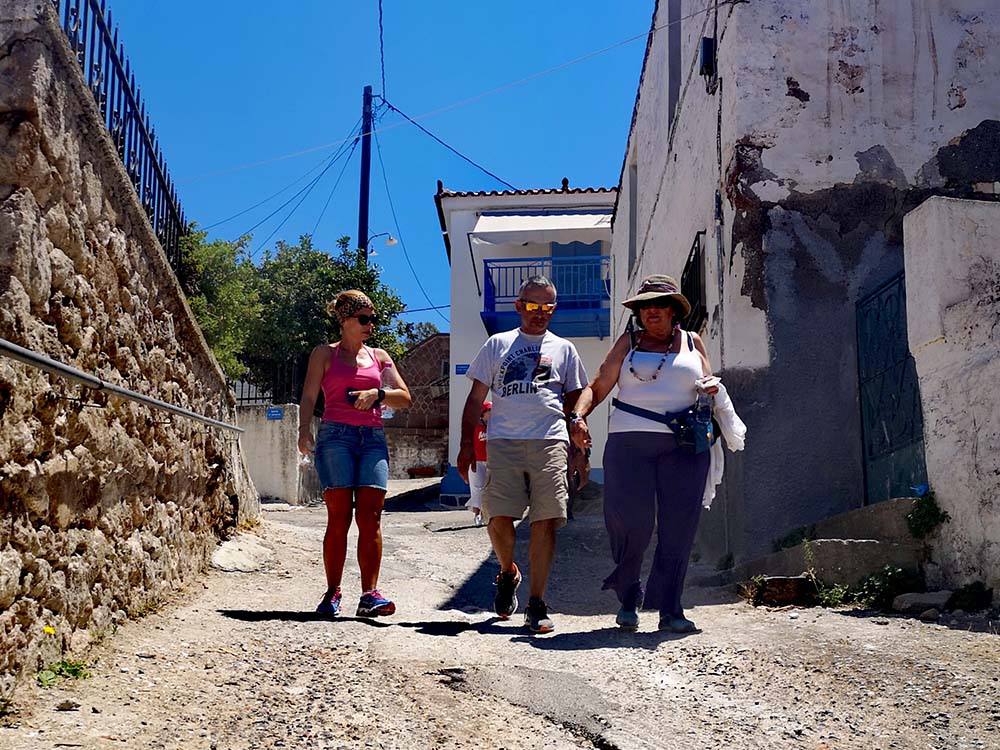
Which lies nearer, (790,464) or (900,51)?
(790,464)

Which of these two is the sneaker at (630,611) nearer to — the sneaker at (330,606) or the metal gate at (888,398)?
the sneaker at (330,606)

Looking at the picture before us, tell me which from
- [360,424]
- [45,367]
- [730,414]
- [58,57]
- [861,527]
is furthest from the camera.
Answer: [861,527]

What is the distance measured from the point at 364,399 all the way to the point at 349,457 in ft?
0.99

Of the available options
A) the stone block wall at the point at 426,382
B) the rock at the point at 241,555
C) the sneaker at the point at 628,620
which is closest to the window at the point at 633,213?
the rock at the point at 241,555

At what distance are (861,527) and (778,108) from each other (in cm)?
304

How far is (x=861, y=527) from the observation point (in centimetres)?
589

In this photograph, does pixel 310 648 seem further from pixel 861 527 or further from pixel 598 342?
pixel 598 342

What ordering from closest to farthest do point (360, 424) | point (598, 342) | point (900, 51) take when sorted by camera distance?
point (360, 424) → point (900, 51) → point (598, 342)

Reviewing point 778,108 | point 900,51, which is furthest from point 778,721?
point 900,51

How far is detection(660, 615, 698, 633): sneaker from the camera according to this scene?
Answer: 4.76 metres

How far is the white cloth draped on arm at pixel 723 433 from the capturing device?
498cm

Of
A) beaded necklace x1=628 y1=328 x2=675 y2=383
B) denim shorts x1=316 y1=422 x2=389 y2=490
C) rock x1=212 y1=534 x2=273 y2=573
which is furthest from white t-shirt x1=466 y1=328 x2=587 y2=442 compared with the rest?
rock x1=212 y1=534 x2=273 y2=573

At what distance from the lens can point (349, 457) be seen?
5.38 m

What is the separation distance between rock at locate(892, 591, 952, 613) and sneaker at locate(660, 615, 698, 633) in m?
0.98
